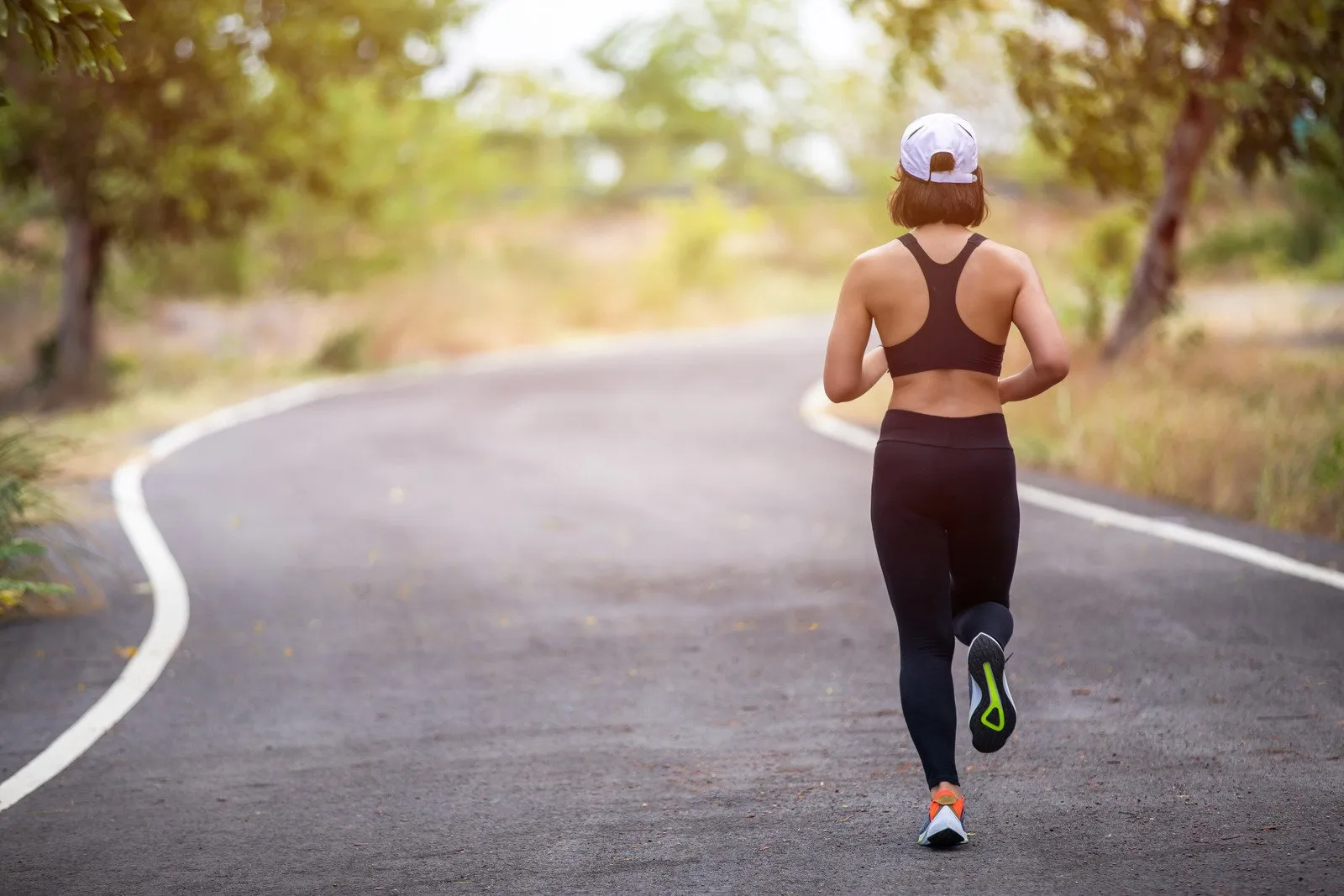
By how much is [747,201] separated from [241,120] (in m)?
43.6

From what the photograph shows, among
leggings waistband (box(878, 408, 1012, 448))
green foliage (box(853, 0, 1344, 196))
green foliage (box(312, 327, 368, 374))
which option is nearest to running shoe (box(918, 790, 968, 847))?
leggings waistband (box(878, 408, 1012, 448))

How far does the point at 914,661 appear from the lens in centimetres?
491

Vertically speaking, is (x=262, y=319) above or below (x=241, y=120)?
below

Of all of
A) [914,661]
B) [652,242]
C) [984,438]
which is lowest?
[652,242]

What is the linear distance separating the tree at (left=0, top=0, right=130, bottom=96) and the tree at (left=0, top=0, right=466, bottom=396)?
12.3m

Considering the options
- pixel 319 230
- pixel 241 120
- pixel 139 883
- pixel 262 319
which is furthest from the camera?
pixel 319 230

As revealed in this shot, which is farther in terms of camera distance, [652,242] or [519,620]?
[652,242]

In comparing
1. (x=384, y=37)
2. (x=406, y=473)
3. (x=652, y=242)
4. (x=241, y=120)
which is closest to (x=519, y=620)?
(x=406, y=473)

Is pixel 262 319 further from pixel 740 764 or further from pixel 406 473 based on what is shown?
pixel 740 764

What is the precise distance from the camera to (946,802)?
477cm

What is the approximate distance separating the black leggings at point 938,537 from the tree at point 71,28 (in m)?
3.62

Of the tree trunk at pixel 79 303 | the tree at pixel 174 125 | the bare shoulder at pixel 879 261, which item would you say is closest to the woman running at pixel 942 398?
the bare shoulder at pixel 879 261

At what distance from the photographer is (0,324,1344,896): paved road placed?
4.79 meters

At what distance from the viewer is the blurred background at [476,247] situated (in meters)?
12.8
